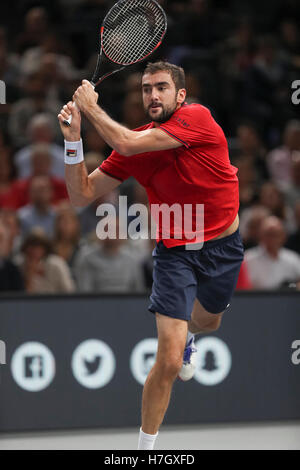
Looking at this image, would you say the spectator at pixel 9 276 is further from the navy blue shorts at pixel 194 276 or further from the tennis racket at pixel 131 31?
the tennis racket at pixel 131 31

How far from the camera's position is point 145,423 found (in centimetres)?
450

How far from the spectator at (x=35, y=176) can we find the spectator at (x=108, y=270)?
4.05ft

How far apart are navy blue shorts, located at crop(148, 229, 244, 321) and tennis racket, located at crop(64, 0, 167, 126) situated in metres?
1.03

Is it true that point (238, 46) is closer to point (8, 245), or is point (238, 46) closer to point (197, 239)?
point (8, 245)

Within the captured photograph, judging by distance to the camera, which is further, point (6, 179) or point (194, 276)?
point (6, 179)

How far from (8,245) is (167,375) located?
2865 mm

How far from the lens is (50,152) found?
325 inches

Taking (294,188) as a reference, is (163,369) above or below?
below

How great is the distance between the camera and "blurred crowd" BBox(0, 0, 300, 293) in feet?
22.7

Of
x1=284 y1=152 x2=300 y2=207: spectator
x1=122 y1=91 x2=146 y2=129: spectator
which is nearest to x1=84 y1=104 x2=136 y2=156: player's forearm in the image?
x1=122 y1=91 x2=146 y2=129: spectator

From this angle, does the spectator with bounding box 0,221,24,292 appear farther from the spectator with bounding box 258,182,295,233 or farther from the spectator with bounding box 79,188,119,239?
the spectator with bounding box 258,182,295,233

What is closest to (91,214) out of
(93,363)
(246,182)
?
(246,182)

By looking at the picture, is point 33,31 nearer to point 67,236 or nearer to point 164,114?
point 67,236

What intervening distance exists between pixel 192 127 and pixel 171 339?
1077 mm
